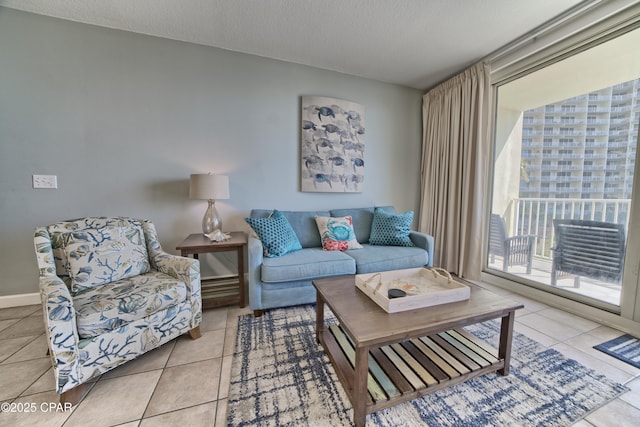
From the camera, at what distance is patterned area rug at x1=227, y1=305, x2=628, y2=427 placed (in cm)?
106

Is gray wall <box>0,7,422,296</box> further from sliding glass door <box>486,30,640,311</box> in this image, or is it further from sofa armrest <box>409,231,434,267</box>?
sliding glass door <box>486,30,640,311</box>

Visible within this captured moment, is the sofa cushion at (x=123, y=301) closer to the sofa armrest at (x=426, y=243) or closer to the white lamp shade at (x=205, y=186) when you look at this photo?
the white lamp shade at (x=205, y=186)

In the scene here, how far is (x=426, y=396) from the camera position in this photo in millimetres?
1198

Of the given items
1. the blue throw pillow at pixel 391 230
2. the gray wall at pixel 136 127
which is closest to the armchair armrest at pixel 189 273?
the gray wall at pixel 136 127

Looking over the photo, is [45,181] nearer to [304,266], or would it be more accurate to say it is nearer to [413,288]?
[304,266]

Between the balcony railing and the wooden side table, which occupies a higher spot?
the balcony railing

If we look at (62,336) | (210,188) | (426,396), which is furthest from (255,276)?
(426,396)

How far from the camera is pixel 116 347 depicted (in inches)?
49.5

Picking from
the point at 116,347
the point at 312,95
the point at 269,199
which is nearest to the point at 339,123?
the point at 312,95

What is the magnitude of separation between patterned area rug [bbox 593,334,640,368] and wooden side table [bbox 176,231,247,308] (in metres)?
2.65

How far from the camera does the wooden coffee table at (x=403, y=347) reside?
3.25ft

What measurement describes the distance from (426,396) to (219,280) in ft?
6.30

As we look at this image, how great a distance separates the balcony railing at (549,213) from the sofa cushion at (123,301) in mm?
3327

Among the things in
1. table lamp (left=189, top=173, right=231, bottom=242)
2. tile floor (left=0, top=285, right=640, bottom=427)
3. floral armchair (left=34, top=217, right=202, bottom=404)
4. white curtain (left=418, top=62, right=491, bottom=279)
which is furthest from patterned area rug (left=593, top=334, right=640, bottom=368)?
table lamp (left=189, top=173, right=231, bottom=242)
